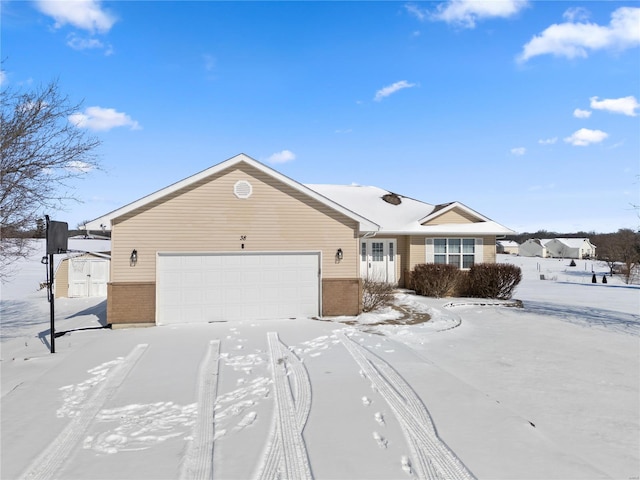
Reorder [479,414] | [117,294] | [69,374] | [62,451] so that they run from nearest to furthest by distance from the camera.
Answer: [62,451] → [479,414] → [69,374] → [117,294]

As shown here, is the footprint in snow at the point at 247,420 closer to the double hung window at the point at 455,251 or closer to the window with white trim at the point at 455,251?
the window with white trim at the point at 455,251

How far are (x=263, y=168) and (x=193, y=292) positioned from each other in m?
4.14

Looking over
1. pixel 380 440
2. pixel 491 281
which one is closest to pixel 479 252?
pixel 491 281

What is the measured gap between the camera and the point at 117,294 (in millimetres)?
10742

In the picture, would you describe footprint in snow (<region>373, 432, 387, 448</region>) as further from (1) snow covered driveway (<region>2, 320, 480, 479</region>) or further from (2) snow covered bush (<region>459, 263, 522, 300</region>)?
(2) snow covered bush (<region>459, 263, 522, 300</region>)

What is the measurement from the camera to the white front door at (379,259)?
58.4 feet

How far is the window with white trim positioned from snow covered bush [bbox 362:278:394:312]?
482 centimetres

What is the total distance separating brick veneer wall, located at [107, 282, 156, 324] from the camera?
1075 centimetres

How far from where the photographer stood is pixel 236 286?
37.4 ft

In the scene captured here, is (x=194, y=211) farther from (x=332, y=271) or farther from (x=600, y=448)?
(x=600, y=448)

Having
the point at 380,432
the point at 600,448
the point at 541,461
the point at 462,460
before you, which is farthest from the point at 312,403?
the point at 600,448

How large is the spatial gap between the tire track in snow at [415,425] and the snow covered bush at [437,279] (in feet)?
31.7

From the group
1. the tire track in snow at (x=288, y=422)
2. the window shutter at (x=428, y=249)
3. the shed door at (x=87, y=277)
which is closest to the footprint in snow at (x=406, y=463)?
the tire track in snow at (x=288, y=422)

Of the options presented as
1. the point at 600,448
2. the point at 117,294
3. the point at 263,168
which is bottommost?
the point at 600,448
